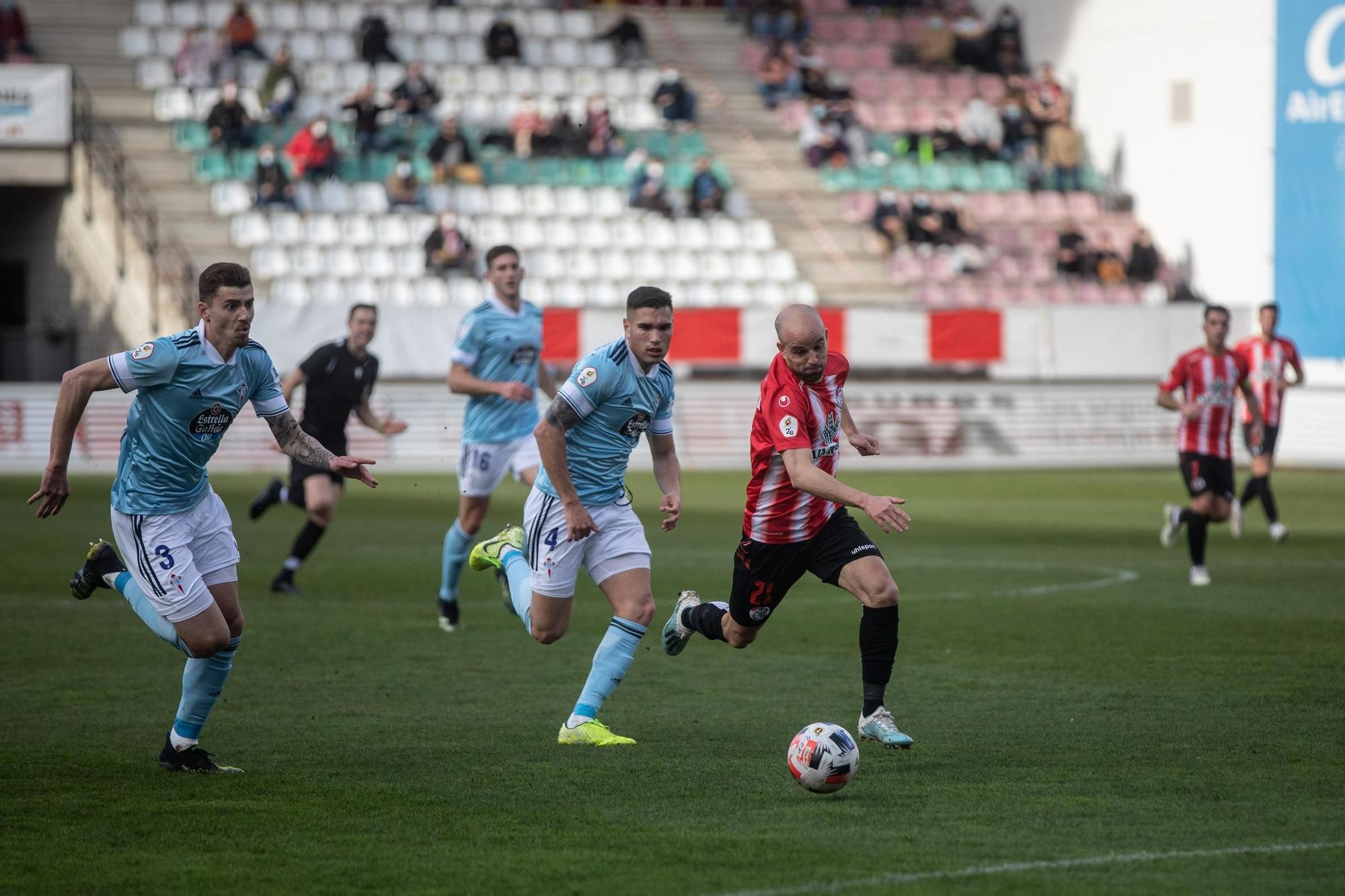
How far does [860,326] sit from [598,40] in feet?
33.1

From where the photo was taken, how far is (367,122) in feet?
102

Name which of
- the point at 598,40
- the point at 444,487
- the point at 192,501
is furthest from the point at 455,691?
the point at 598,40

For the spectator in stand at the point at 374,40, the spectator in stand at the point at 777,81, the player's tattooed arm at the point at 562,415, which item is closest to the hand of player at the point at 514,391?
the player's tattooed arm at the point at 562,415

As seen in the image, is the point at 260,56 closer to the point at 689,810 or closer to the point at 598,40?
the point at 598,40

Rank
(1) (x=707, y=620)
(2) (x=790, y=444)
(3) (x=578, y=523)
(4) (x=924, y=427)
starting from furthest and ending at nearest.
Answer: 1. (4) (x=924, y=427)
2. (1) (x=707, y=620)
3. (3) (x=578, y=523)
4. (2) (x=790, y=444)

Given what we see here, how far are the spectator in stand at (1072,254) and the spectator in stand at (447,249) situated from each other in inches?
437

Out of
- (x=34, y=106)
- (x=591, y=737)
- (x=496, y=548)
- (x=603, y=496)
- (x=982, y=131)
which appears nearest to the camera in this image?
(x=591, y=737)

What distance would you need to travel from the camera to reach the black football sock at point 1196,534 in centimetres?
1423

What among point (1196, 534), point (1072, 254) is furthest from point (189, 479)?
point (1072, 254)

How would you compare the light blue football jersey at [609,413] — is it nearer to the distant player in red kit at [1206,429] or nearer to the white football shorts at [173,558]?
the white football shorts at [173,558]

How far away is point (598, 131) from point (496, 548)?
23.7 m

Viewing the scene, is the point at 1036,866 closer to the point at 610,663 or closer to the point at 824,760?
the point at 824,760

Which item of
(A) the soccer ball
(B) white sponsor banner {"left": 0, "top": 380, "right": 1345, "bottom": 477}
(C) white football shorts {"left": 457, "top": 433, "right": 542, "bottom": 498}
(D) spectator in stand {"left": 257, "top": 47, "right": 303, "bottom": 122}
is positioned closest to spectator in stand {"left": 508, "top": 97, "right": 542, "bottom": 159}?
(D) spectator in stand {"left": 257, "top": 47, "right": 303, "bottom": 122}

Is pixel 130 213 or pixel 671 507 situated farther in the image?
pixel 130 213
